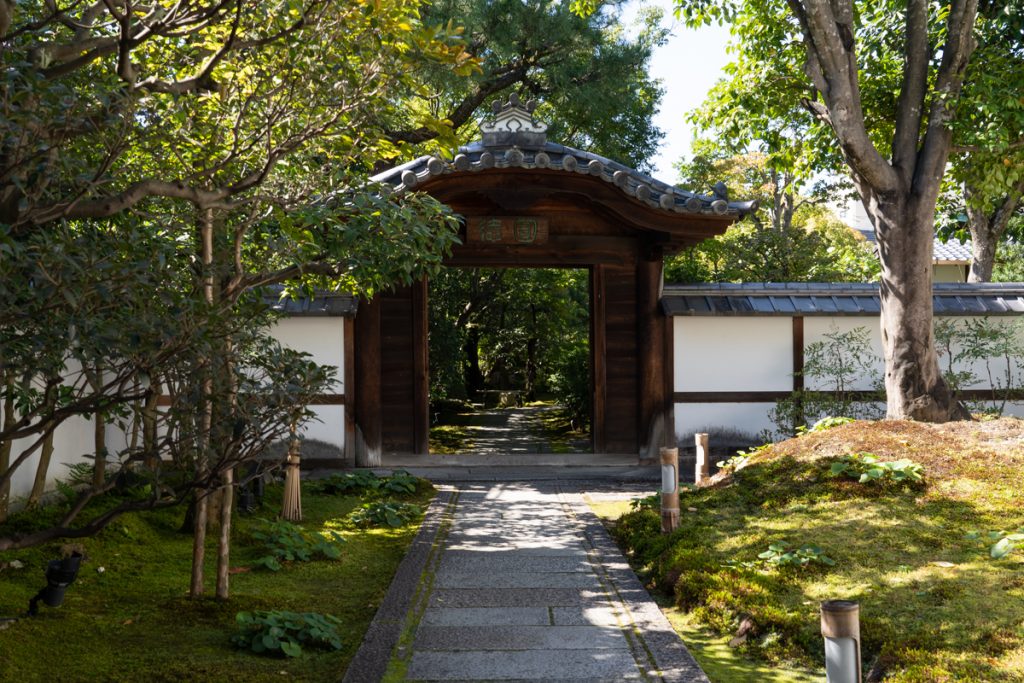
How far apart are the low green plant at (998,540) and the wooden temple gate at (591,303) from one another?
5837mm

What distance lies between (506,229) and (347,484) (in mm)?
3836

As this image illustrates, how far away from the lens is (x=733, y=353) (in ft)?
39.9

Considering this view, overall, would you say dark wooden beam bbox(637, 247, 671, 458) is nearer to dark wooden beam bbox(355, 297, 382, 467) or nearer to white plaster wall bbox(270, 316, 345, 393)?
dark wooden beam bbox(355, 297, 382, 467)

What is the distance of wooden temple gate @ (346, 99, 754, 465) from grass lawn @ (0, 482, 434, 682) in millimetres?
3875

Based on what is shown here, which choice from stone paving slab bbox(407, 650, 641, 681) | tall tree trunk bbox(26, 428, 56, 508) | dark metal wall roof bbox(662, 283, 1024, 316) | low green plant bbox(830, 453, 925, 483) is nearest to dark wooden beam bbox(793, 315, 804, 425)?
dark metal wall roof bbox(662, 283, 1024, 316)

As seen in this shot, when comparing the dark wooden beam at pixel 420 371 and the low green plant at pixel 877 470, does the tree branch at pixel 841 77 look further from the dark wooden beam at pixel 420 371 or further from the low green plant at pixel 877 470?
the dark wooden beam at pixel 420 371

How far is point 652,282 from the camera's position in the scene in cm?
1195

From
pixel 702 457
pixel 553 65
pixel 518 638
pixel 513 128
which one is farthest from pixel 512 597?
pixel 553 65

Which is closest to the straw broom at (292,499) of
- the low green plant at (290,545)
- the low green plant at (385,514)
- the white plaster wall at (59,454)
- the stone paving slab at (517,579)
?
the low green plant at (385,514)

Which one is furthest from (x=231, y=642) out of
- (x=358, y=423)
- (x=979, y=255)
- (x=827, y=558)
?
(x=979, y=255)

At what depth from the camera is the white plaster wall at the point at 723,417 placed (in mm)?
12055

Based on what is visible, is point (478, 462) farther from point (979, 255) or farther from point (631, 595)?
point (979, 255)

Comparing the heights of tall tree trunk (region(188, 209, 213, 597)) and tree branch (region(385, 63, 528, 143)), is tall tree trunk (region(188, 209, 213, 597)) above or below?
below

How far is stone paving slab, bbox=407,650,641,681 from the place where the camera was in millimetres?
4352
